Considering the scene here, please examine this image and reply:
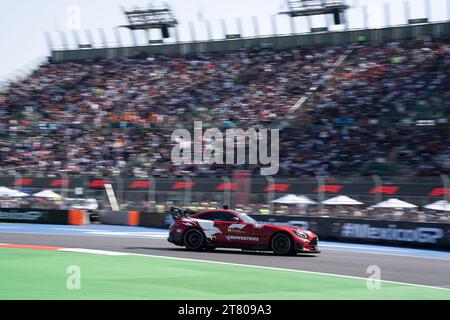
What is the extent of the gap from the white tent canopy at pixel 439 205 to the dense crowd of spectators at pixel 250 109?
20.3 feet

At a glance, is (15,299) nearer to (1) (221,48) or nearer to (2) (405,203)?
(2) (405,203)

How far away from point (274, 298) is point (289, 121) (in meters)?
25.9

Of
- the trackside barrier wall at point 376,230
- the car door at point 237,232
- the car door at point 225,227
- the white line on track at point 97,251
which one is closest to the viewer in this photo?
the white line on track at point 97,251

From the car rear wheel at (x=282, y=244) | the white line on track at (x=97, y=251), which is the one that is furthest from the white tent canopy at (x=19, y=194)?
the car rear wheel at (x=282, y=244)

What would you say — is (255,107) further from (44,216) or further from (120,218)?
(44,216)

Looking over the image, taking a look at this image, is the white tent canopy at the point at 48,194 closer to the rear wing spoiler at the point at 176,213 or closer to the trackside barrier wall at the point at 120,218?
the trackside barrier wall at the point at 120,218

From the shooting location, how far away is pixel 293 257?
17.6 m

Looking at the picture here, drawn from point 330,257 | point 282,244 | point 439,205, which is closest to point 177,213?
point 282,244

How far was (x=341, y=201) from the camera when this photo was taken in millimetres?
26000

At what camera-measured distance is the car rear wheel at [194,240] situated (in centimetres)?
1853

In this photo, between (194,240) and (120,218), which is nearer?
(194,240)

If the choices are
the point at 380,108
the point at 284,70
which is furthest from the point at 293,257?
the point at 284,70

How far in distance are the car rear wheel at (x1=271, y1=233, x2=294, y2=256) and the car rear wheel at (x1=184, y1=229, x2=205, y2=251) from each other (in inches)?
76.2

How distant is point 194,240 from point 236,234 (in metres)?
1.19
